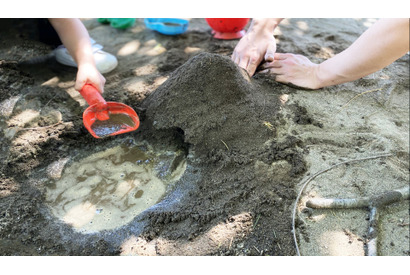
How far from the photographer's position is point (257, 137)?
2105 mm

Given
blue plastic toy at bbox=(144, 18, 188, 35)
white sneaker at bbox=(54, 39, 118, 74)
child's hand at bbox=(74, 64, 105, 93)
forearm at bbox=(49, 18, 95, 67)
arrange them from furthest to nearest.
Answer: blue plastic toy at bbox=(144, 18, 188, 35) → white sneaker at bbox=(54, 39, 118, 74) → forearm at bbox=(49, 18, 95, 67) → child's hand at bbox=(74, 64, 105, 93)

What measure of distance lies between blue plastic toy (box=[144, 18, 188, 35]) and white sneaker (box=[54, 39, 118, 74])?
658 mm

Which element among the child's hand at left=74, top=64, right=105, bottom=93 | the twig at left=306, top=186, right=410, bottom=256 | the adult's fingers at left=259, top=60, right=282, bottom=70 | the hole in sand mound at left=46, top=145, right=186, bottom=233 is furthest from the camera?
the adult's fingers at left=259, top=60, right=282, bottom=70

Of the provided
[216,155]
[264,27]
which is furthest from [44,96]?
[264,27]

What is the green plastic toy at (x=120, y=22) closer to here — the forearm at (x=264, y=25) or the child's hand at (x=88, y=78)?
the child's hand at (x=88, y=78)

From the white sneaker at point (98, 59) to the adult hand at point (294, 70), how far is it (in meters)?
1.23

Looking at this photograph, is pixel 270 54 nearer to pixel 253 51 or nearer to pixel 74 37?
pixel 253 51

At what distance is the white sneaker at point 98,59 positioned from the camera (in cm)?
273

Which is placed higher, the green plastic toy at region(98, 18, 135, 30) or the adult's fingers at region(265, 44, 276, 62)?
the adult's fingers at region(265, 44, 276, 62)

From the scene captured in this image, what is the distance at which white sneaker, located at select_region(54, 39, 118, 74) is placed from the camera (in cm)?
273

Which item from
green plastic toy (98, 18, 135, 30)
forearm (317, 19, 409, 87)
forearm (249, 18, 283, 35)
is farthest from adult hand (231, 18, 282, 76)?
green plastic toy (98, 18, 135, 30)

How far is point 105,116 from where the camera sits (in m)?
2.21

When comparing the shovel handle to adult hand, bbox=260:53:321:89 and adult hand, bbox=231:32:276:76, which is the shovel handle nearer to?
adult hand, bbox=231:32:276:76

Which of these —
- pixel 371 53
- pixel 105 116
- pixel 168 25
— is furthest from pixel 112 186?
pixel 168 25
